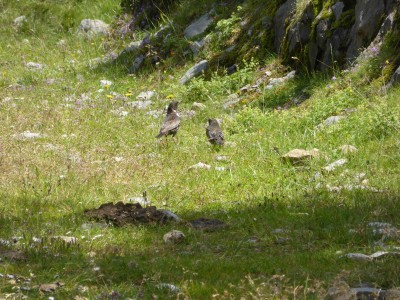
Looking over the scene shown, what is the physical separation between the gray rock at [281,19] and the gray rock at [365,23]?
5.90ft

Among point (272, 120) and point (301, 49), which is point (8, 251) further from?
point (301, 49)

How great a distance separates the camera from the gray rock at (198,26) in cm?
1602

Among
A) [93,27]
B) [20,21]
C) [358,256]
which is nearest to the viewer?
[358,256]

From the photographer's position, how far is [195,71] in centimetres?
1460

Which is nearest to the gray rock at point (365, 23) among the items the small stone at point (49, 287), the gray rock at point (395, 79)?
the gray rock at point (395, 79)

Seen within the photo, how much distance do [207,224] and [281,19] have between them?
7.25 m

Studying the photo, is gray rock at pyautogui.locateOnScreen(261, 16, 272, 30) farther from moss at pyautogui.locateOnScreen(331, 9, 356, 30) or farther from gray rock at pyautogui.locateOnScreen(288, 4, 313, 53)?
moss at pyautogui.locateOnScreen(331, 9, 356, 30)

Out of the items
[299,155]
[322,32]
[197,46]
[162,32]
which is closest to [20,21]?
[162,32]

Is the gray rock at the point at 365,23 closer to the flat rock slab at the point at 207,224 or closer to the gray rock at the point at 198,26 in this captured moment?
the gray rock at the point at 198,26

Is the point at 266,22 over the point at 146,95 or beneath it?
over

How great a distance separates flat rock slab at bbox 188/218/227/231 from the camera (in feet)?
22.3

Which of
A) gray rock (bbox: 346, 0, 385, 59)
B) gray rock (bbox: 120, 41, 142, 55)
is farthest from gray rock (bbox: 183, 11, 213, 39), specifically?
gray rock (bbox: 346, 0, 385, 59)

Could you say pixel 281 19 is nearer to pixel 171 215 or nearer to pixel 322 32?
pixel 322 32

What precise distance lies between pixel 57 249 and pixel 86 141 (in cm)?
463
